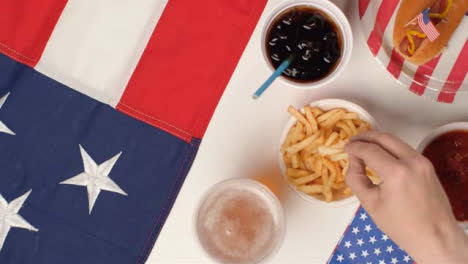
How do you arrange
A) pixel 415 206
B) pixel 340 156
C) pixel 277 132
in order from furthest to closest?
pixel 277 132 → pixel 340 156 → pixel 415 206

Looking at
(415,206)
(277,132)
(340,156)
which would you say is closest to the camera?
(415,206)

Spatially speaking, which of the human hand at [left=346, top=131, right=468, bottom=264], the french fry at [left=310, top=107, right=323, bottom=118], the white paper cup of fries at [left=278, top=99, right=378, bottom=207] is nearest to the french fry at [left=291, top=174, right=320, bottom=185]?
the white paper cup of fries at [left=278, top=99, right=378, bottom=207]

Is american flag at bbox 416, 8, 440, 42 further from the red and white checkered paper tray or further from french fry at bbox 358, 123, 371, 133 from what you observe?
french fry at bbox 358, 123, 371, 133

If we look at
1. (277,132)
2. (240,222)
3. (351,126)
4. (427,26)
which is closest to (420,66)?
(427,26)

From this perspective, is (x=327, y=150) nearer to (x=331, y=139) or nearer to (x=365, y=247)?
(x=331, y=139)

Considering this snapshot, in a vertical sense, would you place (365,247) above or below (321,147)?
below

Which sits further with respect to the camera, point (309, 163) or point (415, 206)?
point (309, 163)
